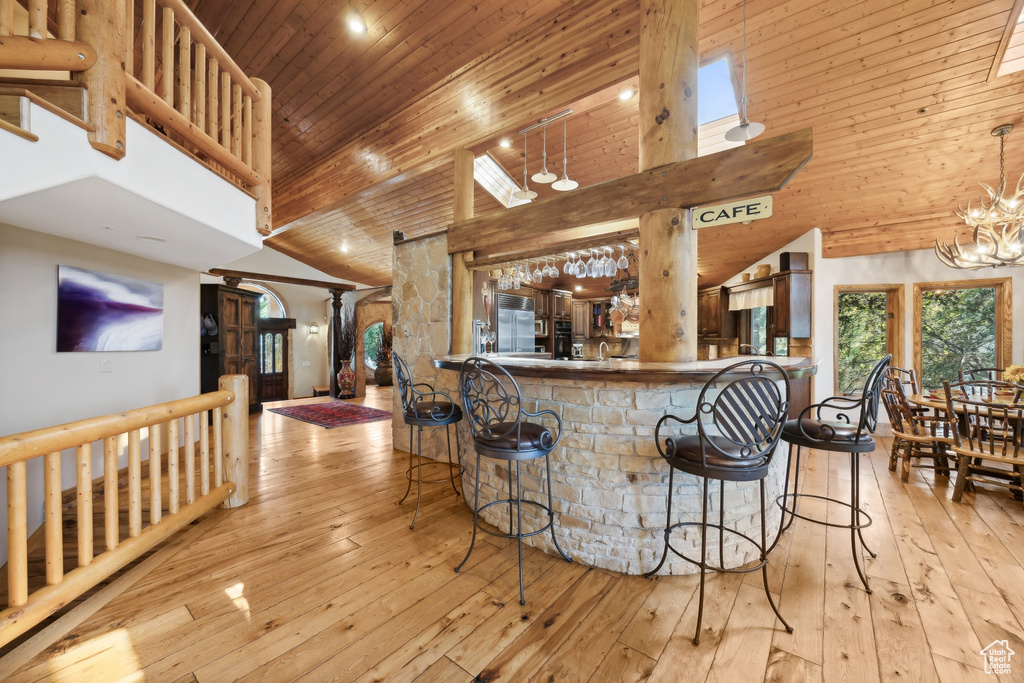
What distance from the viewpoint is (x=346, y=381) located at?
8.86m

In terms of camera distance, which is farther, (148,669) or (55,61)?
(55,61)

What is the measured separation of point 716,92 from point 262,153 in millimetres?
4256

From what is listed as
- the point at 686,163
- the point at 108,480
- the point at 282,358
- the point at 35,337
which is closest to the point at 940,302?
the point at 686,163

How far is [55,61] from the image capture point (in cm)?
162

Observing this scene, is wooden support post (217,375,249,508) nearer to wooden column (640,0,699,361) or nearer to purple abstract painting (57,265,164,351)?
purple abstract painting (57,265,164,351)

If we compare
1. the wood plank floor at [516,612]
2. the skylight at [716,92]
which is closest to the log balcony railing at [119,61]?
the wood plank floor at [516,612]

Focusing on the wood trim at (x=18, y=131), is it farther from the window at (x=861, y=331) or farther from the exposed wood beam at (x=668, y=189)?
the window at (x=861, y=331)

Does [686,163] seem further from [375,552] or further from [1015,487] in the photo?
[1015,487]

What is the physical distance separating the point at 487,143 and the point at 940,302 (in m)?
6.41

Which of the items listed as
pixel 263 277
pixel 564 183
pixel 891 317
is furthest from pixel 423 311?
pixel 891 317

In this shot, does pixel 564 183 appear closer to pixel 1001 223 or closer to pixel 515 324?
pixel 515 324

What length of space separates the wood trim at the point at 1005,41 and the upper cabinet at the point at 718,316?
3.89 m

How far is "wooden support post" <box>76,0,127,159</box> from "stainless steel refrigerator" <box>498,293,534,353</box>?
197 inches

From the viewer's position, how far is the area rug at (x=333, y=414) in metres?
6.10
